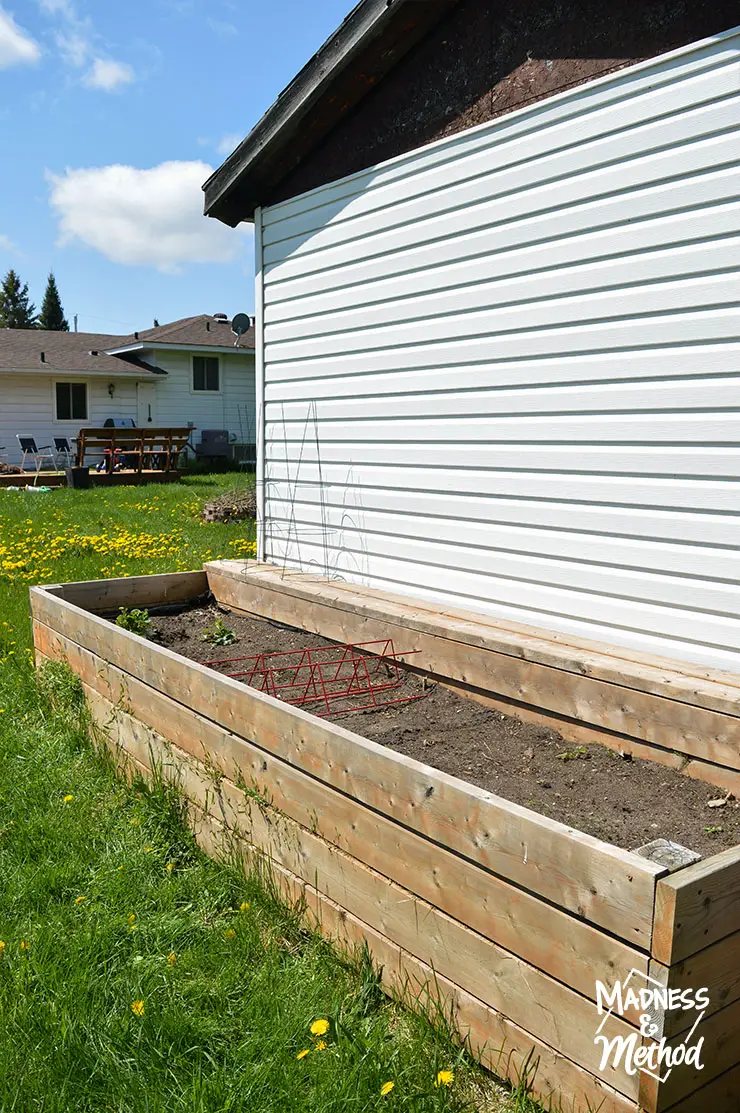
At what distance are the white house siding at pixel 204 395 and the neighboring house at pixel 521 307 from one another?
18.1 metres

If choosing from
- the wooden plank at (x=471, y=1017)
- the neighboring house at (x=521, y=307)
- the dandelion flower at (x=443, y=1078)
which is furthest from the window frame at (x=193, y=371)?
the dandelion flower at (x=443, y=1078)

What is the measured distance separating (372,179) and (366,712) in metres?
3.05

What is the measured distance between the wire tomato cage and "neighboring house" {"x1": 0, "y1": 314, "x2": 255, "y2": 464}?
16798 mm

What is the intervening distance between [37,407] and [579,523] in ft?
66.3

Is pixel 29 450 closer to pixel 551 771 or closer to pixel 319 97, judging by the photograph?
pixel 319 97

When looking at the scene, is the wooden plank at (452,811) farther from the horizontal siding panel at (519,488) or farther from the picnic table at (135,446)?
the picnic table at (135,446)

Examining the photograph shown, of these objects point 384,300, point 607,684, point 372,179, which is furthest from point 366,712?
point 372,179

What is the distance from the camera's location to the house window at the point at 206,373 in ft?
79.1

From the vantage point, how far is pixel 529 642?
3.82m

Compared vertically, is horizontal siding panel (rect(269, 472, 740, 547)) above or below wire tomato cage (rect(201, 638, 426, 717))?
above

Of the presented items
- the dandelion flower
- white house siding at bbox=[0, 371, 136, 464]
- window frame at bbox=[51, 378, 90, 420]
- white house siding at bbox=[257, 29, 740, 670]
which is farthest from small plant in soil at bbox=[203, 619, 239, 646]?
window frame at bbox=[51, 378, 90, 420]

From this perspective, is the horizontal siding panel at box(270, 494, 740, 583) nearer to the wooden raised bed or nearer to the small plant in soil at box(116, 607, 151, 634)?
the wooden raised bed

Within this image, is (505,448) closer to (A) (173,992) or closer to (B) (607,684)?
(B) (607,684)

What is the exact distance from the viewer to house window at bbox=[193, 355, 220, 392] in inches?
949
